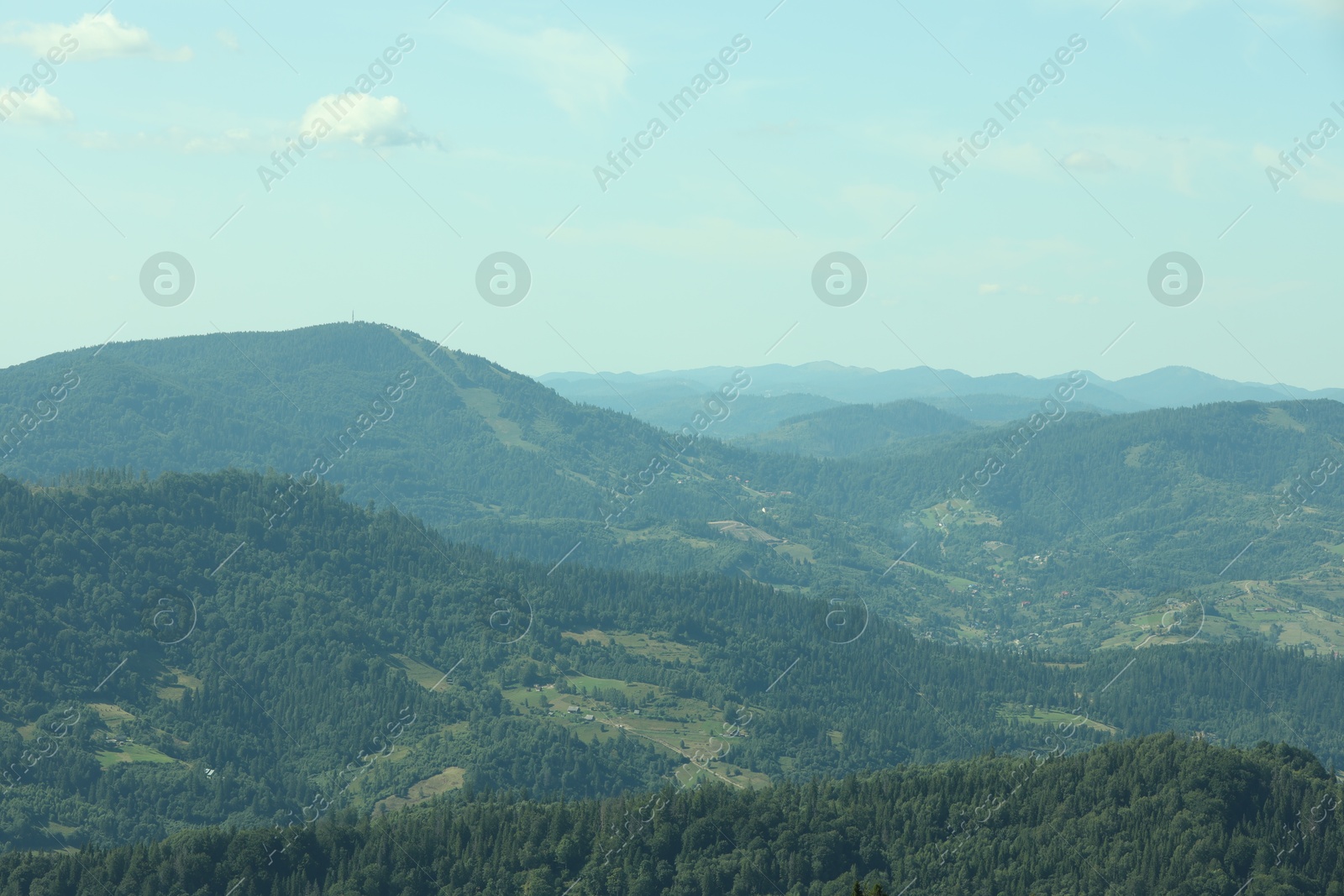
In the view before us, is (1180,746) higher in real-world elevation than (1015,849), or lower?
higher

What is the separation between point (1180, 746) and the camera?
17588 centimetres

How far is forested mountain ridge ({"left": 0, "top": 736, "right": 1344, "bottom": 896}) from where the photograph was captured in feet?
526

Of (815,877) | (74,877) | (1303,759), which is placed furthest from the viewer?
(1303,759)

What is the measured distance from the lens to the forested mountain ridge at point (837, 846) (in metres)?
160

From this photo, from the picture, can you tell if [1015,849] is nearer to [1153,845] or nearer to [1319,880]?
[1153,845]

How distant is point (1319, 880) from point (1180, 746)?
23150 mm

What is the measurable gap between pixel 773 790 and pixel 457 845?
46253 mm

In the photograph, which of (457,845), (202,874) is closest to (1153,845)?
(457,845)

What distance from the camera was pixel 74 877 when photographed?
15800cm

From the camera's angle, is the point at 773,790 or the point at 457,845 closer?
the point at 457,845

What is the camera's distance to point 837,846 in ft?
568

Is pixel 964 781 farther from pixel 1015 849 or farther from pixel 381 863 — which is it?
pixel 381 863

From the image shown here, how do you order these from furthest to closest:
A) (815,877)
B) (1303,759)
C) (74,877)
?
(1303,759)
(815,877)
(74,877)

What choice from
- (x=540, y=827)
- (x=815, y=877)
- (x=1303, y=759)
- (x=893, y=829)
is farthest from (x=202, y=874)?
(x=1303, y=759)
